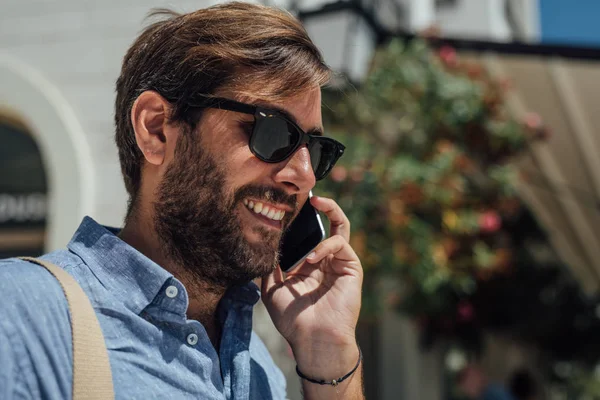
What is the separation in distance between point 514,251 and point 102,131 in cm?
421

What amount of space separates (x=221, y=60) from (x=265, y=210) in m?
0.33

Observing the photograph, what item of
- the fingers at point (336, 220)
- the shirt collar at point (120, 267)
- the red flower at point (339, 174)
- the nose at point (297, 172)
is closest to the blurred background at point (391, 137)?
the red flower at point (339, 174)

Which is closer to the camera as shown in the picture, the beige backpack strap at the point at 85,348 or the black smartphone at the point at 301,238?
the beige backpack strap at the point at 85,348

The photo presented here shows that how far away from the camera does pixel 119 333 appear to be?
1106 mm

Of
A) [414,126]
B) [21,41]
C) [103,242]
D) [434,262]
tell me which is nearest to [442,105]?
[414,126]

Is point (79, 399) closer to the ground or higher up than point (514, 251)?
higher up

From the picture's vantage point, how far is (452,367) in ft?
22.0

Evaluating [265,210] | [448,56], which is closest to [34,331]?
[265,210]

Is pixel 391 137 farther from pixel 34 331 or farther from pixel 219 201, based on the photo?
pixel 34 331

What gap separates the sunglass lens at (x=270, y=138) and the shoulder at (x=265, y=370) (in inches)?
19.7

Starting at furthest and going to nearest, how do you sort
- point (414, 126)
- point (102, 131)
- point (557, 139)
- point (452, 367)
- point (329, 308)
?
point (452, 367) → point (557, 139) → point (414, 126) → point (102, 131) → point (329, 308)

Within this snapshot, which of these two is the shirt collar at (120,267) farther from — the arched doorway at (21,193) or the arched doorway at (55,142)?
the arched doorway at (21,193)

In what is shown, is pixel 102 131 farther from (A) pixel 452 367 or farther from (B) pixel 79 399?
(A) pixel 452 367

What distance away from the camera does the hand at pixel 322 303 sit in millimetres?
1506
